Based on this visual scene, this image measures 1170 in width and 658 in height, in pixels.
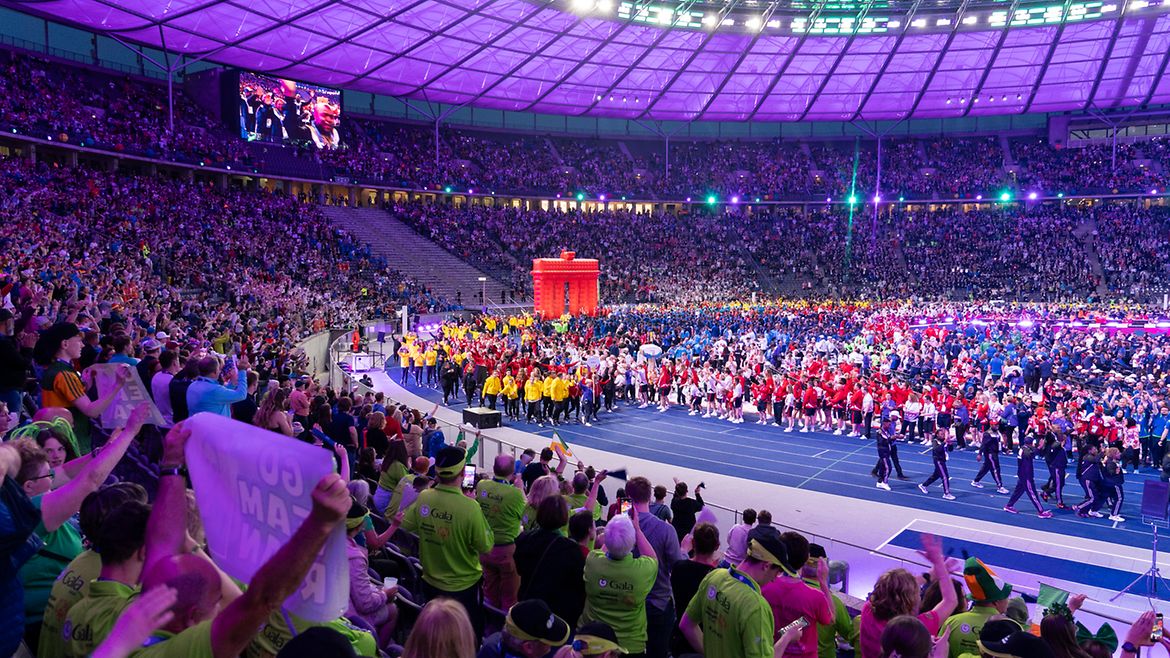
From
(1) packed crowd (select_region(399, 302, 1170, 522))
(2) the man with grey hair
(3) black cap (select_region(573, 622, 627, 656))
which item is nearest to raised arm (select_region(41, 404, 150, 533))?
(3) black cap (select_region(573, 622, 627, 656))

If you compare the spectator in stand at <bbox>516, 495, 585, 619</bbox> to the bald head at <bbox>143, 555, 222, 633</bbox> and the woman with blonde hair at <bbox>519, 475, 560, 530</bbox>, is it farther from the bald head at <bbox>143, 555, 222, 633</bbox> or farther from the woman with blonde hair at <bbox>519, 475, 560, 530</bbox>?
the bald head at <bbox>143, 555, 222, 633</bbox>

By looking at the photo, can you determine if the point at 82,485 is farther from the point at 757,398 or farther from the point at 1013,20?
the point at 1013,20

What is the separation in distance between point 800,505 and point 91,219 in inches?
1069

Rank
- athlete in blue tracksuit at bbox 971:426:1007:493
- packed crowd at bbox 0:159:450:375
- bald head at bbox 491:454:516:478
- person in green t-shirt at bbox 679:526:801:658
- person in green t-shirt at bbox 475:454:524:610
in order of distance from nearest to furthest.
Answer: person in green t-shirt at bbox 679:526:801:658 → person in green t-shirt at bbox 475:454:524:610 → bald head at bbox 491:454:516:478 → athlete in blue tracksuit at bbox 971:426:1007:493 → packed crowd at bbox 0:159:450:375

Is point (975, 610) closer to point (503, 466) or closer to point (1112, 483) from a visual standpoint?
point (503, 466)

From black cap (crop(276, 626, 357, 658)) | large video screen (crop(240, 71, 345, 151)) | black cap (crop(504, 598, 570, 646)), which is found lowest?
black cap (crop(504, 598, 570, 646))

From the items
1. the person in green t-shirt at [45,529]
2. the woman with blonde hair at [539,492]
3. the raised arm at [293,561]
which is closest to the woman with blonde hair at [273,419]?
Result: the woman with blonde hair at [539,492]

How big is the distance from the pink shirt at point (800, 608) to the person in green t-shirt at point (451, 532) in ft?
6.48

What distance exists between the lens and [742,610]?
13.6ft

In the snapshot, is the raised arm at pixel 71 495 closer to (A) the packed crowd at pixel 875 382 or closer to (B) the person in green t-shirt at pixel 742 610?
(B) the person in green t-shirt at pixel 742 610

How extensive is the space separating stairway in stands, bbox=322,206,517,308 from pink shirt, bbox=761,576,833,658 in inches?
1574

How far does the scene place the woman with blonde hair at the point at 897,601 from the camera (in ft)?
14.7

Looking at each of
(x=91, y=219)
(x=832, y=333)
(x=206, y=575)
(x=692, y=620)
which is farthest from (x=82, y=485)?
(x=832, y=333)

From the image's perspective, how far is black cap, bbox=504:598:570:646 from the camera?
136 inches
